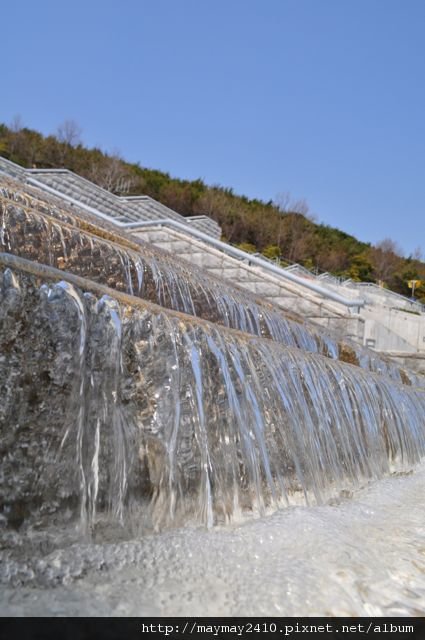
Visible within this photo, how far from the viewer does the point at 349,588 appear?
1.73 metres

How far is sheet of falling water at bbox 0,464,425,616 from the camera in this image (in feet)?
4.87

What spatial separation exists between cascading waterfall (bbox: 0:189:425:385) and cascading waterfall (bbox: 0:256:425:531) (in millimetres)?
1839

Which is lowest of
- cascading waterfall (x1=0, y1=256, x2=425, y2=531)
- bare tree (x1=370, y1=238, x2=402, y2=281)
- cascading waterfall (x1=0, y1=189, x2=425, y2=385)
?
cascading waterfall (x1=0, y1=256, x2=425, y2=531)

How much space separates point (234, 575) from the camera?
1.72 m

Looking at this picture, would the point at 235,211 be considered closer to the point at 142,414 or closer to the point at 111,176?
the point at 111,176

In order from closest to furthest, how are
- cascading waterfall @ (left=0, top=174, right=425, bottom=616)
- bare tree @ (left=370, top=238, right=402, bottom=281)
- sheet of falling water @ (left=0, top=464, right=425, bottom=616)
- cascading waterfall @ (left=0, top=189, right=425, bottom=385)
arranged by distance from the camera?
sheet of falling water @ (left=0, top=464, right=425, bottom=616) → cascading waterfall @ (left=0, top=174, right=425, bottom=616) → cascading waterfall @ (left=0, top=189, right=425, bottom=385) → bare tree @ (left=370, top=238, right=402, bottom=281)

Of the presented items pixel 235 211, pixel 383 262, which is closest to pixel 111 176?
pixel 235 211

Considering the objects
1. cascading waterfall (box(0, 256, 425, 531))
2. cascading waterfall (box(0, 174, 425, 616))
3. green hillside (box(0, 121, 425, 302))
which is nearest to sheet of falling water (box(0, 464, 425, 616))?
cascading waterfall (box(0, 174, 425, 616))

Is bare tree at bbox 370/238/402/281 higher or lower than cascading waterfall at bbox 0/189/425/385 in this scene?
higher

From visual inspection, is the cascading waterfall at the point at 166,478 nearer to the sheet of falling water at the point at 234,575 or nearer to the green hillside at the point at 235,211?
the sheet of falling water at the point at 234,575

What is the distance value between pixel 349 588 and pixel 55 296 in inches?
52.5

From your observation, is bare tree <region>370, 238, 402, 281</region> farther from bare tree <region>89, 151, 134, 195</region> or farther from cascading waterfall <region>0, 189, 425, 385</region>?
cascading waterfall <region>0, 189, 425, 385</region>

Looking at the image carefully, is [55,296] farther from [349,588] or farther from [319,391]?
[319,391]

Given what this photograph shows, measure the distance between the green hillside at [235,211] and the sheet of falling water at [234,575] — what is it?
85.0ft
